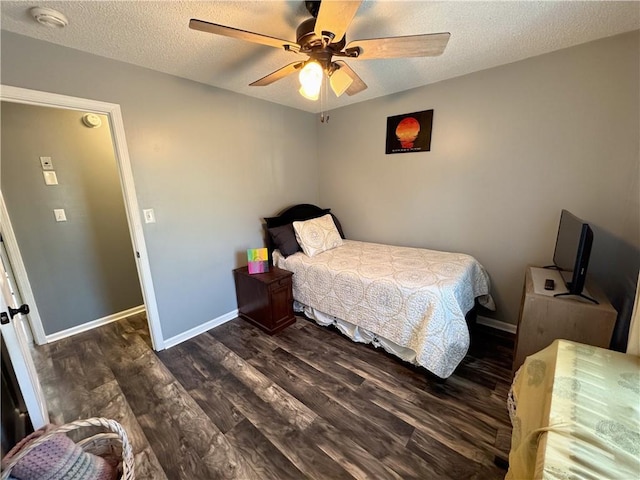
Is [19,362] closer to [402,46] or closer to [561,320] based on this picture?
[402,46]

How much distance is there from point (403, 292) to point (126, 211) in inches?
90.7

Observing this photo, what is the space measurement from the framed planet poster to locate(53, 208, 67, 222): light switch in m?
3.42

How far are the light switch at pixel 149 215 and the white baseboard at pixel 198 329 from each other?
43.7 inches

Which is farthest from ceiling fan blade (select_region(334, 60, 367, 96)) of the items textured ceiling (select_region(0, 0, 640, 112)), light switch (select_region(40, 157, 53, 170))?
light switch (select_region(40, 157, 53, 170))

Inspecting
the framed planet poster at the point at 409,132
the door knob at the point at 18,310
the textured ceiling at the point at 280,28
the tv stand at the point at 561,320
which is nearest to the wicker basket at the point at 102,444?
the door knob at the point at 18,310

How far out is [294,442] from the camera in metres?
1.47

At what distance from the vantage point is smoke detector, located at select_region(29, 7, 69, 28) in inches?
→ 52.4

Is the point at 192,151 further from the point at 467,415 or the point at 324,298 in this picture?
the point at 467,415

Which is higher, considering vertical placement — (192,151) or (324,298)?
(192,151)

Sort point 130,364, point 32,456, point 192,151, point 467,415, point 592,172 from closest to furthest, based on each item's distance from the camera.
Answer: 1. point 32,456
2. point 467,415
3. point 592,172
4. point 130,364
5. point 192,151

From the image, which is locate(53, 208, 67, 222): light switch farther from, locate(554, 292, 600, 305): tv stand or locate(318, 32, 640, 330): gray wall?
locate(554, 292, 600, 305): tv stand

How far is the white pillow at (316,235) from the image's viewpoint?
2801mm

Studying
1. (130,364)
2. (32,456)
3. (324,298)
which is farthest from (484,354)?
(130,364)

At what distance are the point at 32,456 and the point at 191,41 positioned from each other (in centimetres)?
225
